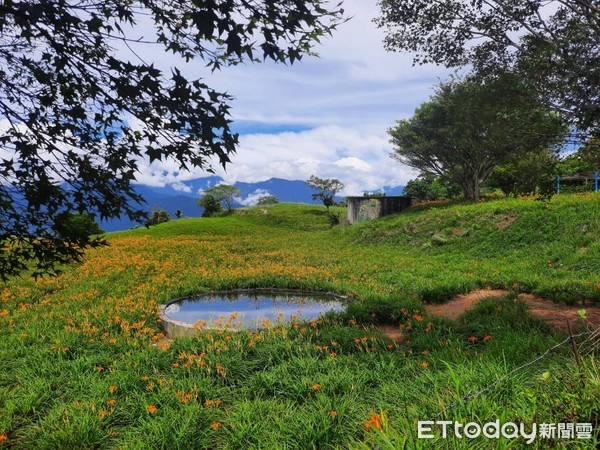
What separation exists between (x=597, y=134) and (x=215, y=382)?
720cm

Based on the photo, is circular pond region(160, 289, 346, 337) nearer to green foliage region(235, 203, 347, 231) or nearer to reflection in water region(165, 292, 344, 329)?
reflection in water region(165, 292, 344, 329)

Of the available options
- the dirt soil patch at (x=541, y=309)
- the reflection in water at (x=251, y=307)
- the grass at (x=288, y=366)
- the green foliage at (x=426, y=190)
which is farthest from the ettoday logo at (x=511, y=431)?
the green foliage at (x=426, y=190)

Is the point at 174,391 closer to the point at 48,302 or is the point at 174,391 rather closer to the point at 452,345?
the point at 452,345

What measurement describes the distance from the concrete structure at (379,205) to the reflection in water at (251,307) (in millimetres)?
22455

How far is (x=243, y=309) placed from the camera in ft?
29.1

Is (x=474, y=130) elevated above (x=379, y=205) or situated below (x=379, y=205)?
above

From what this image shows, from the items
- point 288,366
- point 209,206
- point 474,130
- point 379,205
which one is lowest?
point 288,366

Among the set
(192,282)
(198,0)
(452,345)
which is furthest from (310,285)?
(198,0)

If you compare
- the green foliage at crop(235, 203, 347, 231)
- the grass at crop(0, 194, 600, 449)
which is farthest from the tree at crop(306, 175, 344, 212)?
the grass at crop(0, 194, 600, 449)

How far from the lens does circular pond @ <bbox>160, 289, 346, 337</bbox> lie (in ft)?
23.8

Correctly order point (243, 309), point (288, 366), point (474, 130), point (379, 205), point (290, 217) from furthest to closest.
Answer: point (290, 217)
point (379, 205)
point (474, 130)
point (243, 309)
point (288, 366)

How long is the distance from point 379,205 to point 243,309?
80.1 ft

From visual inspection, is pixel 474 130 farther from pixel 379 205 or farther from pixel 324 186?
pixel 324 186

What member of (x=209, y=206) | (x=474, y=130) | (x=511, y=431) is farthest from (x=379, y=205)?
(x=511, y=431)
